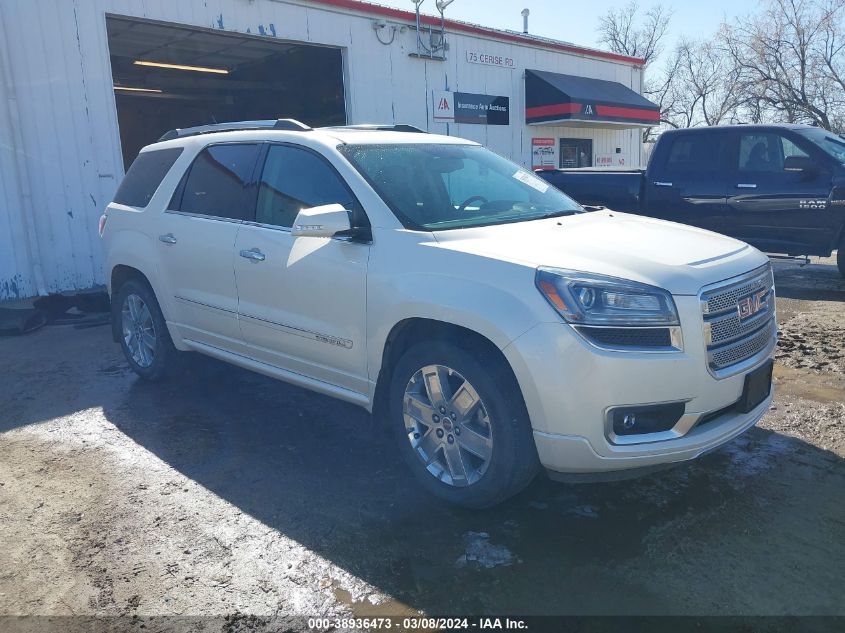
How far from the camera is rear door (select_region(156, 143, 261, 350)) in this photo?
4.61 metres

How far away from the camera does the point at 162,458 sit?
4254mm

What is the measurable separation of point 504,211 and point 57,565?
288 cm

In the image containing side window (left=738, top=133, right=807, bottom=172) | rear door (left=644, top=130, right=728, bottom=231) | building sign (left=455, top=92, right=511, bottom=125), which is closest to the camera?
side window (left=738, top=133, right=807, bottom=172)

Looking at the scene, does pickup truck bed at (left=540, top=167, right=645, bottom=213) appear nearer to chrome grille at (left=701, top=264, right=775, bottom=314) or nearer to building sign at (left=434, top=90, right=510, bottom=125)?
building sign at (left=434, top=90, right=510, bottom=125)

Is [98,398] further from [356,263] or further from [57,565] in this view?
[356,263]

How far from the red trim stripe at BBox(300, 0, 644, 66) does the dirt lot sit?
937 centimetres

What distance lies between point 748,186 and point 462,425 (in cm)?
710

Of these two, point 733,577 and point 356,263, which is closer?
point 733,577

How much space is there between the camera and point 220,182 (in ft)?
15.9

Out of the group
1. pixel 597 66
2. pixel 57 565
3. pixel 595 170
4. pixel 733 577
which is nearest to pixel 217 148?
pixel 57 565

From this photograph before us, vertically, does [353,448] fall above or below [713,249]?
below

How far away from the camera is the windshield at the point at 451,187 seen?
12.6 ft

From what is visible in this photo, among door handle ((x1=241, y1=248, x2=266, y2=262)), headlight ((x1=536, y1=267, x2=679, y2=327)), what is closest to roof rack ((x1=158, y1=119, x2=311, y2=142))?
door handle ((x1=241, y1=248, x2=266, y2=262))

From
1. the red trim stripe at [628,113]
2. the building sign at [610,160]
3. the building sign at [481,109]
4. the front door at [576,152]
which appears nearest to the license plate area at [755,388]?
the building sign at [481,109]
